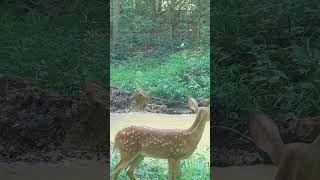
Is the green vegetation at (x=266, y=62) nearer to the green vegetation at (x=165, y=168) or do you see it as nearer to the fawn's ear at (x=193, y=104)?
the fawn's ear at (x=193, y=104)

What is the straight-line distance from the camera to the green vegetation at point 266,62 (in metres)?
5.29

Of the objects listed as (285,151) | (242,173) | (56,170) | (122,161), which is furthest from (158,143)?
(285,151)

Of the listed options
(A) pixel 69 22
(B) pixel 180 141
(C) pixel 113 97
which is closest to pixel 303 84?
(B) pixel 180 141

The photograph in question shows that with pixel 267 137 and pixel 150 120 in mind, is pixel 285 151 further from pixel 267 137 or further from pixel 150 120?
pixel 150 120

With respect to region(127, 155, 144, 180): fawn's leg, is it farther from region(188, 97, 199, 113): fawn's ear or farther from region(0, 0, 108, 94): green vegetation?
region(0, 0, 108, 94): green vegetation

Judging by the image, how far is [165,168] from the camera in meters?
5.36

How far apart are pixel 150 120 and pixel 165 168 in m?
0.41

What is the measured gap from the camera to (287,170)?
527 cm

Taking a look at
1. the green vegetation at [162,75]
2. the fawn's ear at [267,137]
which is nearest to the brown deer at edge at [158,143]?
the green vegetation at [162,75]

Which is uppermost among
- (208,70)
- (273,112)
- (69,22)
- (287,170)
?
(69,22)

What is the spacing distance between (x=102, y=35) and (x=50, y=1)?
0.52 m

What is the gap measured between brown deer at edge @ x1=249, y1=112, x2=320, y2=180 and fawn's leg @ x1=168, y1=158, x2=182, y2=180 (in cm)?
65

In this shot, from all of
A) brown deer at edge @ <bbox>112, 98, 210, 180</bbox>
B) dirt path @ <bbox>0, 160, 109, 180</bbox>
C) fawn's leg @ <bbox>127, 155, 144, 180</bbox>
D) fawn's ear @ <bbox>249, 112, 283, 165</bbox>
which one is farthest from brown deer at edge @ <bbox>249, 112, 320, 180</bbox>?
dirt path @ <bbox>0, 160, 109, 180</bbox>

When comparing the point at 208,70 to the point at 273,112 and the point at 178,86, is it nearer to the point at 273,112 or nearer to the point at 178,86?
the point at 178,86
